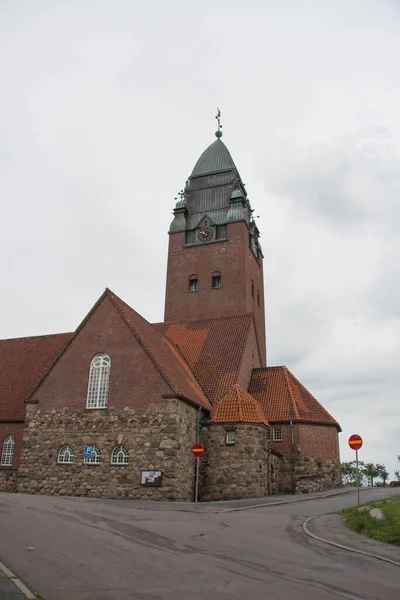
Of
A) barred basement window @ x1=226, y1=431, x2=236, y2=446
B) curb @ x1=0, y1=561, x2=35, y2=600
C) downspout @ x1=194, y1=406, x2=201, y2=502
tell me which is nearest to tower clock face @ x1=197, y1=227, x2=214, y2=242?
downspout @ x1=194, y1=406, x2=201, y2=502

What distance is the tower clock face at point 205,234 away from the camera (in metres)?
44.3

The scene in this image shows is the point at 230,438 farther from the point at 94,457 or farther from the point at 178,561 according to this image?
the point at 178,561

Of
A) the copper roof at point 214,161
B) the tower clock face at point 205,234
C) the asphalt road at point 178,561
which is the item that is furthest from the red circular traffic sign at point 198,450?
the copper roof at point 214,161

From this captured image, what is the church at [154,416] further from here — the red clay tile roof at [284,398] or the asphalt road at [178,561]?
the asphalt road at [178,561]

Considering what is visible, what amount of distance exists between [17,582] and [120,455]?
1829 cm

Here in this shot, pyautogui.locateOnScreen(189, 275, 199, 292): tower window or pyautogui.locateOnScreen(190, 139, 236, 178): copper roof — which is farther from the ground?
pyautogui.locateOnScreen(190, 139, 236, 178): copper roof

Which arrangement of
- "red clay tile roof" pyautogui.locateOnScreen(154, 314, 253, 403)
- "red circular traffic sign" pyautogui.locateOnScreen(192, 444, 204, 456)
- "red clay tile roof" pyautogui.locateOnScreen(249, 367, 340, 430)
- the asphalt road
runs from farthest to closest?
"red clay tile roof" pyautogui.locateOnScreen(249, 367, 340, 430) → "red clay tile roof" pyautogui.locateOnScreen(154, 314, 253, 403) → "red circular traffic sign" pyautogui.locateOnScreen(192, 444, 204, 456) → the asphalt road

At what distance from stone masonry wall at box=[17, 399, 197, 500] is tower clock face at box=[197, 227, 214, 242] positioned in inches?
817

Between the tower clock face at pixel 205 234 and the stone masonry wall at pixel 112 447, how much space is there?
2074 centimetres

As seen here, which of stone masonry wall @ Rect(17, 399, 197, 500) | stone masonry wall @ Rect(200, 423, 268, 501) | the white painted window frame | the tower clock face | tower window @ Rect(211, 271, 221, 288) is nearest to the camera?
stone masonry wall @ Rect(17, 399, 197, 500)

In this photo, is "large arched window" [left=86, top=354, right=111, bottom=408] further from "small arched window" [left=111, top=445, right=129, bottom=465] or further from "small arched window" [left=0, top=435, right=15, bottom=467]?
"small arched window" [left=0, top=435, right=15, bottom=467]

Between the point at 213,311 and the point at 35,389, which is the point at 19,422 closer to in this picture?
the point at 35,389

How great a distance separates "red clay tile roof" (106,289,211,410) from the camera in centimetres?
2538

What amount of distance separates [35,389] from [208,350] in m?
Result: 10.9
